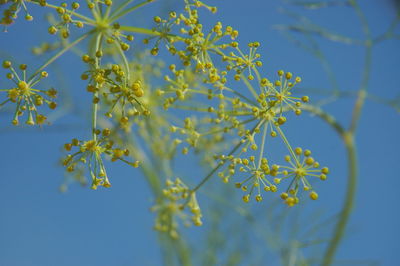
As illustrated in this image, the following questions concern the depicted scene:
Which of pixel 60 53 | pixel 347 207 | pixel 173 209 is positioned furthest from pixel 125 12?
pixel 347 207

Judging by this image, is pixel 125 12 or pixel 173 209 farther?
pixel 173 209

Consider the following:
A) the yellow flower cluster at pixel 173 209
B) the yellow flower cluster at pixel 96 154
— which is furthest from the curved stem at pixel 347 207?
the yellow flower cluster at pixel 96 154

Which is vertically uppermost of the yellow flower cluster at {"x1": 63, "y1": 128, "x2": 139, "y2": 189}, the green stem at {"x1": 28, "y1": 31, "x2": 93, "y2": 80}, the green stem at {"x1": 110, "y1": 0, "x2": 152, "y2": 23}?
the green stem at {"x1": 110, "y1": 0, "x2": 152, "y2": 23}

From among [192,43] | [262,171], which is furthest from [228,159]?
[192,43]

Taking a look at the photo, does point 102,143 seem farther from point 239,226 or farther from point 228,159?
point 239,226

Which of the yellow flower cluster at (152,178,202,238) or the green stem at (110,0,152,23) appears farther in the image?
the yellow flower cluster at (152,178,202,238)

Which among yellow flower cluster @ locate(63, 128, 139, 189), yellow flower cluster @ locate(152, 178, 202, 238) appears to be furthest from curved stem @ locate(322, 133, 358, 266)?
yellow flower cluster @ locate(63, 128, 139, 189)

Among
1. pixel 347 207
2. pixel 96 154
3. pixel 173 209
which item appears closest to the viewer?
pixel 96 154

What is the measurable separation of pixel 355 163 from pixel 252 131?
2.50 feet

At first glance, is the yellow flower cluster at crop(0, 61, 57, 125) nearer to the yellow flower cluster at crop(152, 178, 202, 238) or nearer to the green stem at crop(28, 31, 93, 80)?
the green stem at crop(28, 31, 93, 80)

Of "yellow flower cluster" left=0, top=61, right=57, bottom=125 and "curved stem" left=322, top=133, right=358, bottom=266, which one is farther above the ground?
"curved stem" left=322, top=133, right=358, bottom=266

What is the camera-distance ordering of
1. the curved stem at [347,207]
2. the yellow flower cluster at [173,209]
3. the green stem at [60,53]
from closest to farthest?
the green stem at [60,53]
the yellow flower cluster at [173,209]
the curved stem at [347,207]

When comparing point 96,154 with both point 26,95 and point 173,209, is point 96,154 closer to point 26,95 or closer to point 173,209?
point 26,95

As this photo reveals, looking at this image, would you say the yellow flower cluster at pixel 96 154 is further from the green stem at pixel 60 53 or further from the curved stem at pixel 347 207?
the curved stem at pixel 347 207
